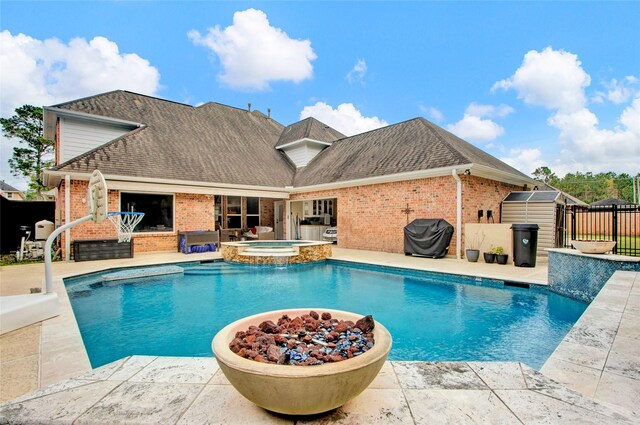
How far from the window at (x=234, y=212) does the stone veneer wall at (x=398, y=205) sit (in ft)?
19.0

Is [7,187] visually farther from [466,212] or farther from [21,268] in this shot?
[466,212]

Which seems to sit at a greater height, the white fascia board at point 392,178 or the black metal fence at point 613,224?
the white fascia board at point 392,178

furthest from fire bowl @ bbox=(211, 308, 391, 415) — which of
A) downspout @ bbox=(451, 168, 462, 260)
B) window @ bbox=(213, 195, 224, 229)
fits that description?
window @ bbox=(213, 195, 224, 229)

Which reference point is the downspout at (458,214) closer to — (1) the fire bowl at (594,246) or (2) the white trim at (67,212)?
(1) the fire bowl at (594,246)

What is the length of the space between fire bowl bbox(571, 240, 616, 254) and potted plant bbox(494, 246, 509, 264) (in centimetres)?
270

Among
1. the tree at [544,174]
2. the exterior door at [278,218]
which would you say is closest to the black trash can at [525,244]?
the exterior door at [278,218]

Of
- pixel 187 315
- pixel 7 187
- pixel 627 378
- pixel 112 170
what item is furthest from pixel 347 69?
pixel 7 187

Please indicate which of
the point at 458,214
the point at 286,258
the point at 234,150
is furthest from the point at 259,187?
the point at 458,214

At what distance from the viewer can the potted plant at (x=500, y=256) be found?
30.3ft

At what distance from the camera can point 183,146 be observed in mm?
14523

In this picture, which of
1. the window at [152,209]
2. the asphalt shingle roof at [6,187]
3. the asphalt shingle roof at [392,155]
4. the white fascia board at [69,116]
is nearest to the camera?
the asphalt shingle roof at [392,155]

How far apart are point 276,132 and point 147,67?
328 inches

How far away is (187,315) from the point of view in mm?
5660

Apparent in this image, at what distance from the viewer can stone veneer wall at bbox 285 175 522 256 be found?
1067cm
